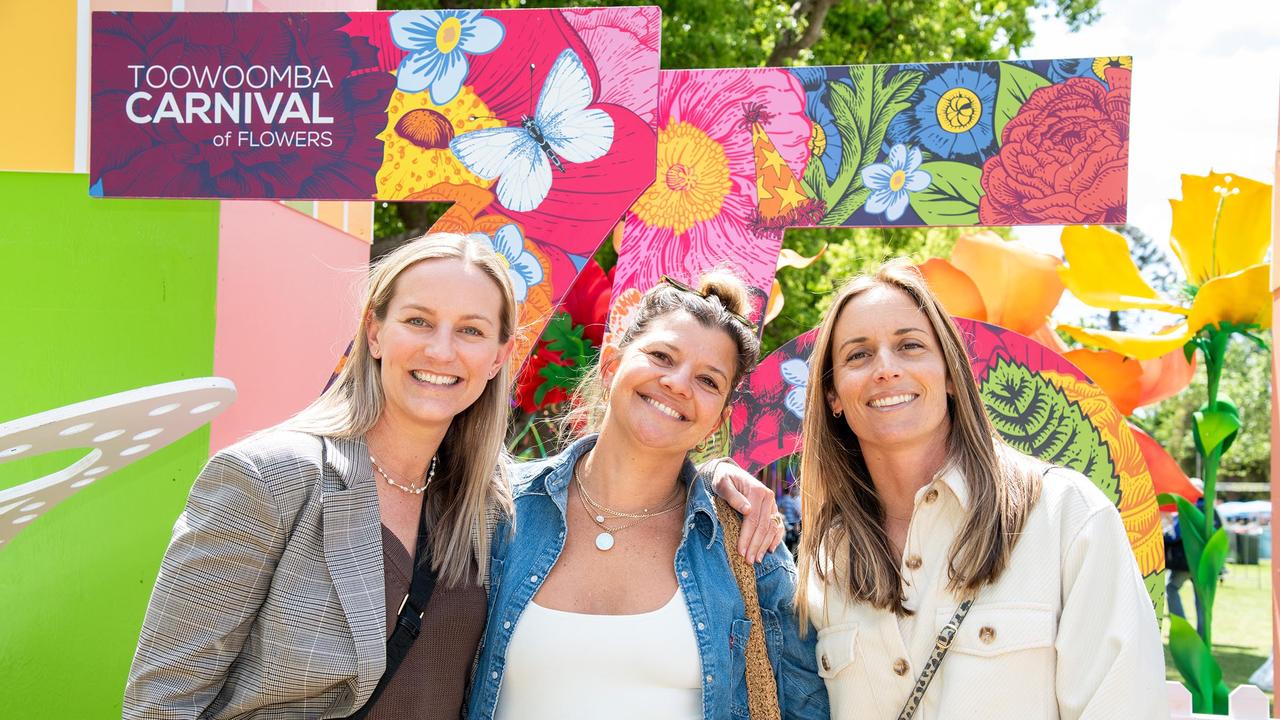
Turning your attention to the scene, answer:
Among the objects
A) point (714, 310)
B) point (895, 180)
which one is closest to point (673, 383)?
point (714, 310)

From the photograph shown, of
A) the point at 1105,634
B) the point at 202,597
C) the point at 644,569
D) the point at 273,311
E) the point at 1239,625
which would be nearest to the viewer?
the point at 202,597

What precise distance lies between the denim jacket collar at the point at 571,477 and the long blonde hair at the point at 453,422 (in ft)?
0.34

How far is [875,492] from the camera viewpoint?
9.30ft

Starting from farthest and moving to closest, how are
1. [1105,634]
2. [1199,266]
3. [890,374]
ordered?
[1199,266]
[890,374]
[1105,634]

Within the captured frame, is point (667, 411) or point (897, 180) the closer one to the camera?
point (667, 411)

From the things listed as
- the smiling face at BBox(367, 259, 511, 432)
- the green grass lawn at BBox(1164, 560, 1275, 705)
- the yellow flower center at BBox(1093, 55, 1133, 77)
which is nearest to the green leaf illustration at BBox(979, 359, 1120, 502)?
the yellow flower center at BBox(1093, 55, 1133, 77)

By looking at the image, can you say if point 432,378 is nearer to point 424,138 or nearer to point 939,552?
point 939,552

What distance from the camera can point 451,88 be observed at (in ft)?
13.2

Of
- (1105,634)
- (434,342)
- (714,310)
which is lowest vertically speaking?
(1105,634)

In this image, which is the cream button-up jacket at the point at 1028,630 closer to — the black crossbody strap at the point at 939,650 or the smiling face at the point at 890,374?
the black crossbody strap at the point at 939,650

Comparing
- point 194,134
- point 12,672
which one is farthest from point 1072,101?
point 12,672

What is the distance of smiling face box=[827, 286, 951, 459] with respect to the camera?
264 cm

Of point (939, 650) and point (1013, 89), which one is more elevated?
point (1013, 89)

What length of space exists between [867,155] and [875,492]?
1719 mm
